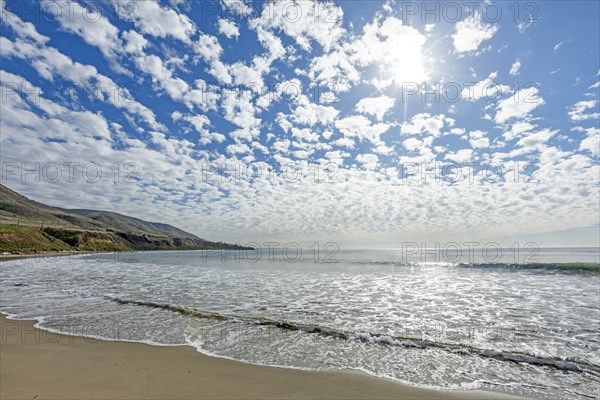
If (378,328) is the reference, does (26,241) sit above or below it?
below

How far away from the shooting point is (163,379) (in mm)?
6648

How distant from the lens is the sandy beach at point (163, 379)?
19.6 feet

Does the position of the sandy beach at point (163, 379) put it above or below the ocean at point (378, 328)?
above

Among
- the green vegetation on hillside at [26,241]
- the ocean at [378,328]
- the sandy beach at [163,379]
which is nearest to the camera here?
the sandy beach at [163,379]

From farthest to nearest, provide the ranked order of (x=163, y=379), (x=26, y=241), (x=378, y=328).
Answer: (x=26, y=241) < (x=378, y=328) < (x=163, y=379)

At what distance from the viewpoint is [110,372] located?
7043 millimetres

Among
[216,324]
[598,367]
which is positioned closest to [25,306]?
[216,324]

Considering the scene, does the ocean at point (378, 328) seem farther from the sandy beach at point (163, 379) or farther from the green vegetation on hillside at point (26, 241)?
the green vegetation on hillside at point (26, 241)

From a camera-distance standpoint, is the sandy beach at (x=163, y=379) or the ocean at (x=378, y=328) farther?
the ocean at (x=378, y=328)

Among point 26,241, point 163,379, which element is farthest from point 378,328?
point 26,241

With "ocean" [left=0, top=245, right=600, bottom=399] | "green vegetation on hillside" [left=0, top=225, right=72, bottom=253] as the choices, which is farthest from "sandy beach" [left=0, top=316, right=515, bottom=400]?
"green vegetation on hillside" [left=0, top=225, right=72, bottom=253]

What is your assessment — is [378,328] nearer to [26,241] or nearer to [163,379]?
[163,379]

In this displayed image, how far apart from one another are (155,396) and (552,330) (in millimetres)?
13859

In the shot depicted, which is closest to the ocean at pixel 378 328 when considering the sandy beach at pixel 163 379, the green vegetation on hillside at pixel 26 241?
the sandy beach at pixel 163 379
